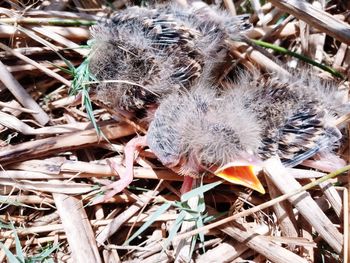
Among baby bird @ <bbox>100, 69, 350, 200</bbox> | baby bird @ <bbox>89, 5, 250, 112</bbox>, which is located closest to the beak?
baby bird @ <bbox>100, 69, 350, 200</bbox>

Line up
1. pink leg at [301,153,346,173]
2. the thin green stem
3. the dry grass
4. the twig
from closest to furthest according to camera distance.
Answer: the twig, the dry grass, pink leg at [301,153,346,173], the thin green stem

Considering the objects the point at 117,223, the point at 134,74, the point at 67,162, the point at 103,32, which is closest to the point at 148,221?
the point at 117,223

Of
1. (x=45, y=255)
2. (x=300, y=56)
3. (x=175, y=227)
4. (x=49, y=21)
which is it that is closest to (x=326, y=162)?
(x=300, y=56)

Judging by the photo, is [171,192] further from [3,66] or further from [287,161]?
[3,66]

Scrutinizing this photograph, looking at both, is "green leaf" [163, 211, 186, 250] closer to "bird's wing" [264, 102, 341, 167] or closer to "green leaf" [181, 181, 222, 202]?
"green leaf" [181, 181, 222, 202]

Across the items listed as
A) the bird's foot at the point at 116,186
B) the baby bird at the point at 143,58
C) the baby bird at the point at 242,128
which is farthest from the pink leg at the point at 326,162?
the bird's foot at the point at 116,186
